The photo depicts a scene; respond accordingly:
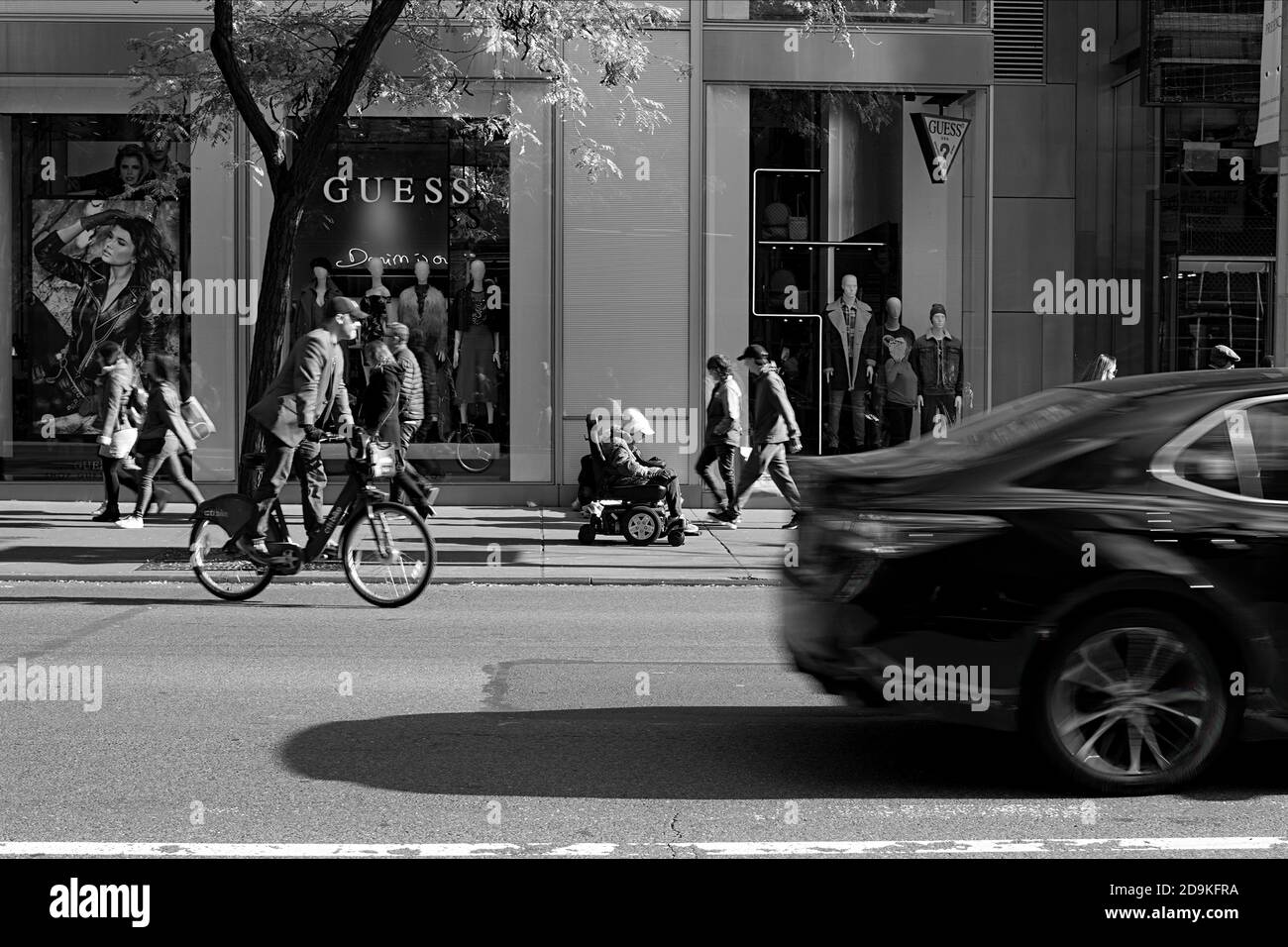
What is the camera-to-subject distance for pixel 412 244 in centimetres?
1736

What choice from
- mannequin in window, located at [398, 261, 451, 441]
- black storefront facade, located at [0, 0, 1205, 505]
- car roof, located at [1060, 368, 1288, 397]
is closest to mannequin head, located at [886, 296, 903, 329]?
black storefront facade, located at [0, 0, 1205, 505]

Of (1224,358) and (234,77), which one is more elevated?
(234,77)

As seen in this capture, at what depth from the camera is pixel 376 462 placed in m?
10.1

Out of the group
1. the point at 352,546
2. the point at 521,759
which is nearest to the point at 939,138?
the point at 352,546

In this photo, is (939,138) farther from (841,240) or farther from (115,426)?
(115,426)

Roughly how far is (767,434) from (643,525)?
179cm

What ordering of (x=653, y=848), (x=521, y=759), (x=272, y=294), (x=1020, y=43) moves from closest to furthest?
(x=653, y=848) → (x=521, y=759) → (x=272, y=294) → (x=1020, y=43)

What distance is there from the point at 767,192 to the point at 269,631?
1007cm

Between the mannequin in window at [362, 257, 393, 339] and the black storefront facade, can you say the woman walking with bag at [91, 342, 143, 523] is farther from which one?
the mannequin in window at [362, 257, 393, 339]

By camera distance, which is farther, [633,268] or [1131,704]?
[633,268]

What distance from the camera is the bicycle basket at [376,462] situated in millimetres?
10078

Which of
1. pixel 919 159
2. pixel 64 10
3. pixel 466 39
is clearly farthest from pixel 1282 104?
pixel 64 10

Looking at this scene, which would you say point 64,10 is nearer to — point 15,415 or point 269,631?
point 15,415

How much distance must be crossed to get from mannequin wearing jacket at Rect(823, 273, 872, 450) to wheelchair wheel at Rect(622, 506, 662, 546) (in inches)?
166
